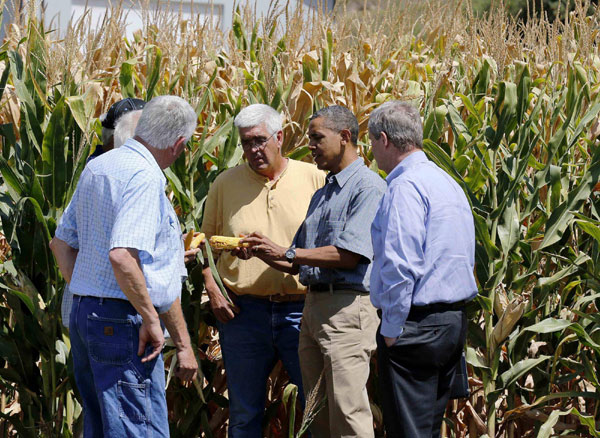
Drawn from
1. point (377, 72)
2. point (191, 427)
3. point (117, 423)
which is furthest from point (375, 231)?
point (377, 72)

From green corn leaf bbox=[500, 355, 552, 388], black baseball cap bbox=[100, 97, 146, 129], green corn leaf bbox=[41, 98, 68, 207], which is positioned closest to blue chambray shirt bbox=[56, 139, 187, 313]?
black baseball cap bbox=[100, 97, 146, 129]

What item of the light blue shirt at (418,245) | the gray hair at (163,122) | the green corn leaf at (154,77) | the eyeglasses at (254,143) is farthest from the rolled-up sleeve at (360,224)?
the green corn leaf at (154,77)

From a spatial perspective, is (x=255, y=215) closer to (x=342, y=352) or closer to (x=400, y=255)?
(x=342, y=352)

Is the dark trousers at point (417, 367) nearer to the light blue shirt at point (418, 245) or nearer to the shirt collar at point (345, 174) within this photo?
the light blue shirt at point (418, 245)

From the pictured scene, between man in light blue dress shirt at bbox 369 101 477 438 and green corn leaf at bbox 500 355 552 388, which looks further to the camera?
green corn leaf at bbox 500 355 552 388

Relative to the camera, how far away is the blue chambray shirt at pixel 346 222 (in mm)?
3791

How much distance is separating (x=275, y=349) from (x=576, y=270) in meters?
1.46

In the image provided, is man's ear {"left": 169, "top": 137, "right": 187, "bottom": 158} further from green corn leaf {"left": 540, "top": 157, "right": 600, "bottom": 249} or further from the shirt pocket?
green corn leaf {"left": 540, "top": 157, "right": 600, "bottom": 249}

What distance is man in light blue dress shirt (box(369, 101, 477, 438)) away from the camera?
3301 millimetres

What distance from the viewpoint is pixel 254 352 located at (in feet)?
13.2

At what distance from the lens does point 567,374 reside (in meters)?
4.18

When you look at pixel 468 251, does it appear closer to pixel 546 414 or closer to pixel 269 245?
pixel 269 245

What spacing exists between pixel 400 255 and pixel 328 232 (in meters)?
0.64

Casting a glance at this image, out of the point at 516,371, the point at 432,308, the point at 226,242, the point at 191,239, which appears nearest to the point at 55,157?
the point at 191,239
